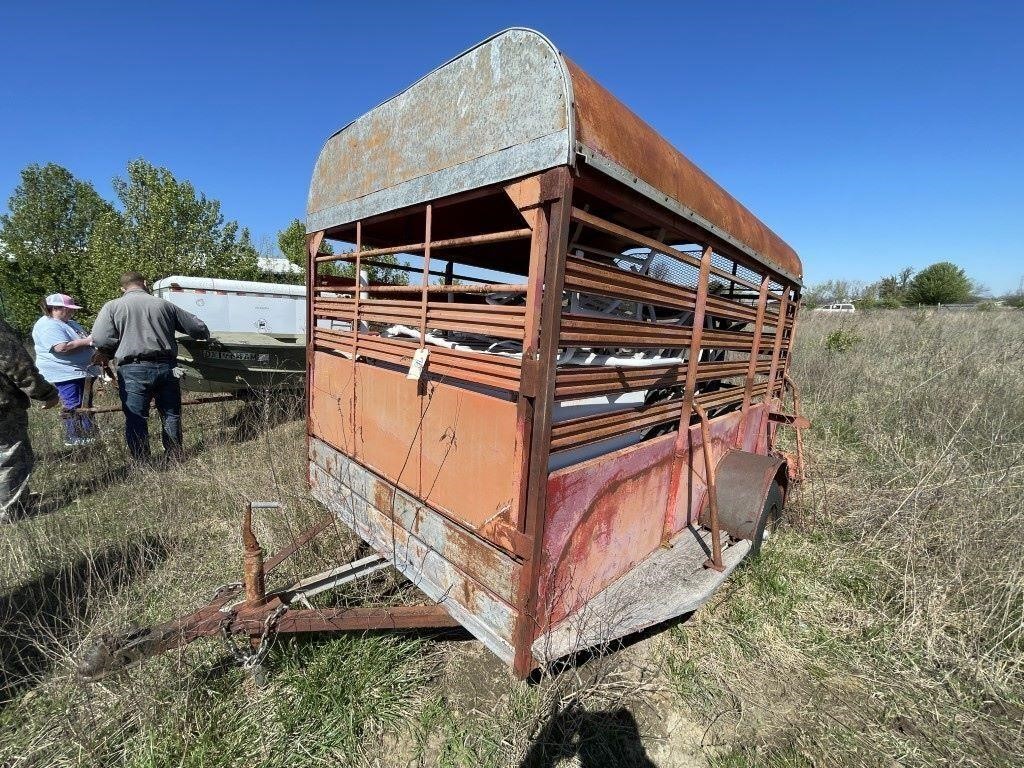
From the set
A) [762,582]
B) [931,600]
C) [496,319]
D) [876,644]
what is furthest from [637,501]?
[931,600]

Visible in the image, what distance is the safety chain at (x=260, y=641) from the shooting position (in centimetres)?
189

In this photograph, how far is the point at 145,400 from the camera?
180 inches

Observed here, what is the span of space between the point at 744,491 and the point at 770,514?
79 centimetres

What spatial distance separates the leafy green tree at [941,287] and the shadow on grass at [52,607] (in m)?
35.8

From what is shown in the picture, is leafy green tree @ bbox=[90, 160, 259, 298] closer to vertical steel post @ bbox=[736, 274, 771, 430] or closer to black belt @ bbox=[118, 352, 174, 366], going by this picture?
black belt @ bbox=[118, 352, 174, 366]

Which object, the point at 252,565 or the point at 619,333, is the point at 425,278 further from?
the point at 252,565


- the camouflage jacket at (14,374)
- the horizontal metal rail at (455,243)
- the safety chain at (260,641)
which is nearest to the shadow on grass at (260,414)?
the camouflage jacket at (14,374)

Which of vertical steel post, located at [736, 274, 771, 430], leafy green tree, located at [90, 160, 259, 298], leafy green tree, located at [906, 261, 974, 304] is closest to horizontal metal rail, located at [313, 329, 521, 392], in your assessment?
vertical steel post, located at [736, 274, 771, 430]

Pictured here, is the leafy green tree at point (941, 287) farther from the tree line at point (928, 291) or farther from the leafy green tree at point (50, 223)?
the leafy green tree at point (50, 223)

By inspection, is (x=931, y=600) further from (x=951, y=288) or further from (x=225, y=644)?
(x=951, y=288)

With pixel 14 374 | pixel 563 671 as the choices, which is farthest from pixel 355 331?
pixel 14 374

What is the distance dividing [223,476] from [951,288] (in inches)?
1468

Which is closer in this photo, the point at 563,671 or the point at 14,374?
the point at 563,671

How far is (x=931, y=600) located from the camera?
276cm
